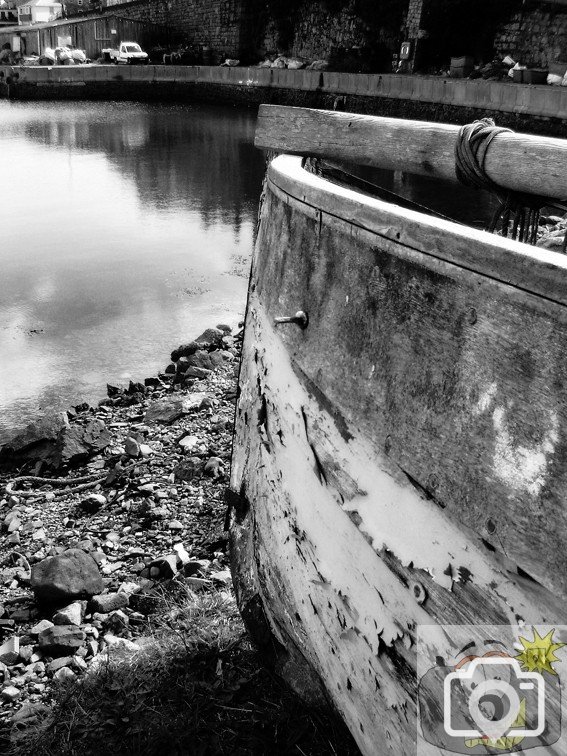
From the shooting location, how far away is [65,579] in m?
3.13

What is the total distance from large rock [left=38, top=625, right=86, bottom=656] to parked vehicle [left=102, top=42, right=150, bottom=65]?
125ft

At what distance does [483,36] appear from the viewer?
80.2ft

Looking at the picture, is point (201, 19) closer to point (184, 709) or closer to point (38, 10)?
point (38, 10)

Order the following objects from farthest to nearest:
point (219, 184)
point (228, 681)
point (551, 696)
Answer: point (219, 184), point (228, 681), point (551, 696)

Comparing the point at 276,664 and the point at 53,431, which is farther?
the point at 53,431

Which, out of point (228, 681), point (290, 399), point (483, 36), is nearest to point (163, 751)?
point (228, 681)

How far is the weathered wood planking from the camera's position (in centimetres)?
168

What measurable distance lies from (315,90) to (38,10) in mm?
51075

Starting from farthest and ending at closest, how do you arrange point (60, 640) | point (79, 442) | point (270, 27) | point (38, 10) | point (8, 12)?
1. point (8, 12)
2. point (38, 10)
3. point (270, 27)
4. point (79, 442)
5. point (60, 640)

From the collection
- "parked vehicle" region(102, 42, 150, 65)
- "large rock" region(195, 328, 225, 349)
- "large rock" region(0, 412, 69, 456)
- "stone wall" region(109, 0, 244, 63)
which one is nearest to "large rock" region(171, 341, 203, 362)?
"large rock" region(195, 328, 225, 349)

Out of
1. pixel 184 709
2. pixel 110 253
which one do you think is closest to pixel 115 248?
pixel 110 253

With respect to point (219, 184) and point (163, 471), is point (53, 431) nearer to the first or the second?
point (163, 471)

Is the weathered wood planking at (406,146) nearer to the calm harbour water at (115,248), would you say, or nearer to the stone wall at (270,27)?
the calm harbour water at (115,248)

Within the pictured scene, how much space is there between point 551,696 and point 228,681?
1629 mm
